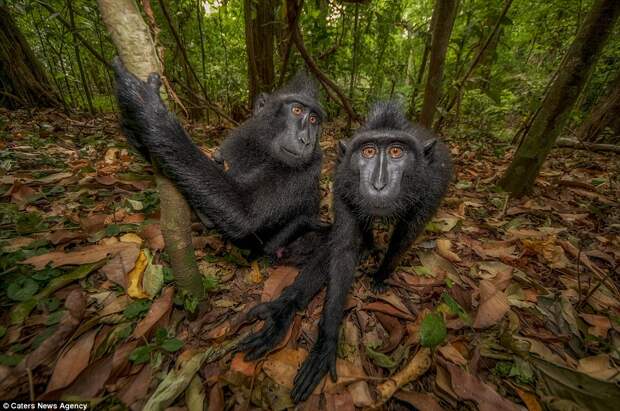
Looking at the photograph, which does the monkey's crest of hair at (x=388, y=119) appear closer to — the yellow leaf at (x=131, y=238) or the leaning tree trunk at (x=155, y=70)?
the leaning tree trunk at (x=155, y=70)

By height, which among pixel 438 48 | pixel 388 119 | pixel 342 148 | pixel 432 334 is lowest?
pixel 432 334

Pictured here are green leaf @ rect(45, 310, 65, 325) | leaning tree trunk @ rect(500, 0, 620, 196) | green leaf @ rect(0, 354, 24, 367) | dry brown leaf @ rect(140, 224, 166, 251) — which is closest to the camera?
green leaf @ rect(0, 354, 24, 367)

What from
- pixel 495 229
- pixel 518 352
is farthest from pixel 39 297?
pixel 495 229

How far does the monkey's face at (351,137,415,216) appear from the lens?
7.52 ft

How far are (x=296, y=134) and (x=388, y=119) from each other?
3.32 ft

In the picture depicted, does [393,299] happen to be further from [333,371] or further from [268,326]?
[268,326]

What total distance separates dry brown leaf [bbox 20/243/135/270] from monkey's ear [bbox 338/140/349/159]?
2.15m

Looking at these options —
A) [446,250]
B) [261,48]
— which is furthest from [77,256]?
[261,48]

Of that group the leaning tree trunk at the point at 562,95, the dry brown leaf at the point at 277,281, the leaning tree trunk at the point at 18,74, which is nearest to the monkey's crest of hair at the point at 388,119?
the dry brown leaf at the point at 277,281

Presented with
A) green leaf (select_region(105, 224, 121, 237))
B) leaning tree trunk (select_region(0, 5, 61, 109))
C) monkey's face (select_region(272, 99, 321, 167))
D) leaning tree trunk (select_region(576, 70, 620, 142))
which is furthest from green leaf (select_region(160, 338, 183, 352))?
leaning tree trunk (select_region(576, 70, 620, 142))

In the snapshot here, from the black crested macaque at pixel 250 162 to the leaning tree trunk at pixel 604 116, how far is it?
8.06m

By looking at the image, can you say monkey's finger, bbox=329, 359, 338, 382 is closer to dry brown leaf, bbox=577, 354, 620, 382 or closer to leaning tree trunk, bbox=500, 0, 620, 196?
dry brown leaf, bbox=577, 354, 620, 382

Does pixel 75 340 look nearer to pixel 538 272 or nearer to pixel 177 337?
pixel 177 337

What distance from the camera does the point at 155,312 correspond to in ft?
6.23
